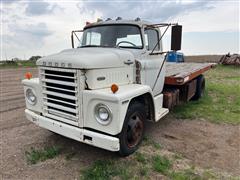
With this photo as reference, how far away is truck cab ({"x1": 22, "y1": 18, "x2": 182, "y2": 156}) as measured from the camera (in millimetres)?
3352

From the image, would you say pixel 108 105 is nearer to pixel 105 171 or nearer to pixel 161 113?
pixel 105 171

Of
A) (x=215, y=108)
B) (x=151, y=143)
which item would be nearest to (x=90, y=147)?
(x=151, y=143)

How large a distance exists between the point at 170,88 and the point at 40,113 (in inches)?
136

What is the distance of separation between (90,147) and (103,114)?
1.25 m

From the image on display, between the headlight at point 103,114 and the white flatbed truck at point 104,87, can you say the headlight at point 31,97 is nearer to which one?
the white flatbed truck at point 104,87

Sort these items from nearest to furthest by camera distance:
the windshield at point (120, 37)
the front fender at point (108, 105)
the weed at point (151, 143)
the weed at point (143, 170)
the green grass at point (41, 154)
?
the front fender at point (108, 105) < the weed at point (143, 170) < the green grass at point (41, 154) < the weed at point (151, 143) < the windshield at point (120, 37)

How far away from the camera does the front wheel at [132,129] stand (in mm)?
3613

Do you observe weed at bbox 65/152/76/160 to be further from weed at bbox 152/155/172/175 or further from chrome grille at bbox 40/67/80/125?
weed at bbox 152/155/172/175

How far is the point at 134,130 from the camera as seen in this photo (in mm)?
3859

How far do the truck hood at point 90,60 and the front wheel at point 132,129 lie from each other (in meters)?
0.81

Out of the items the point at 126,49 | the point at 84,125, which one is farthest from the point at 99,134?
the point at 126,49

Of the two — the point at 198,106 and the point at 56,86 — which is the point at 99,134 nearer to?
the point at 56,86

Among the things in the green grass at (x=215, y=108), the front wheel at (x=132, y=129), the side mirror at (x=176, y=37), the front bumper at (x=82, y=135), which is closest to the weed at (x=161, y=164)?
the front wheel at (x=132, y=129)

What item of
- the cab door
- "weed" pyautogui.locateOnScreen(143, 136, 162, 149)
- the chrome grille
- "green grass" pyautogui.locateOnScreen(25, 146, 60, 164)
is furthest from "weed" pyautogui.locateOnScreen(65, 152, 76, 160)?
the cab door
